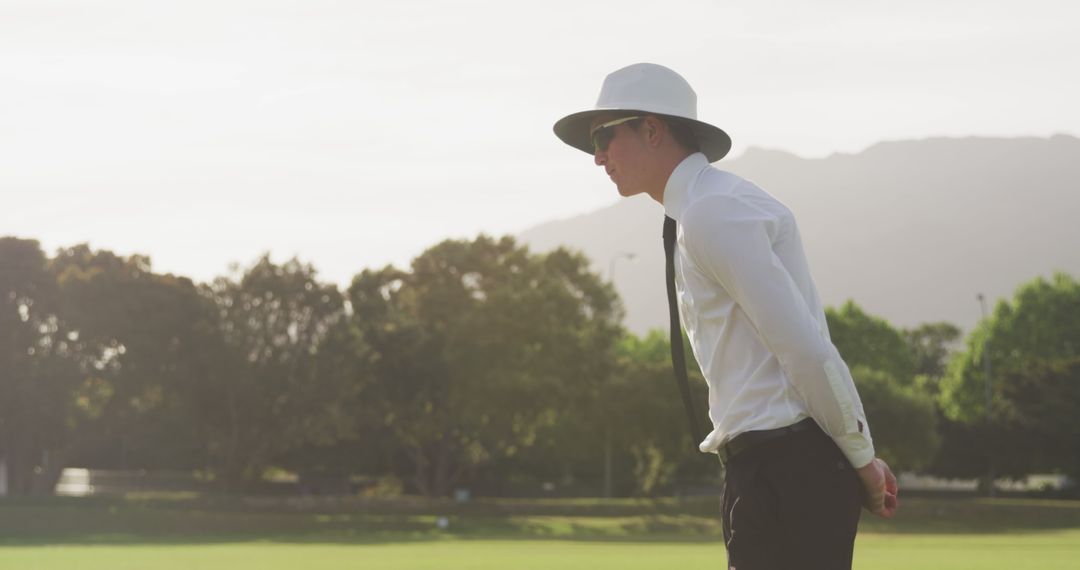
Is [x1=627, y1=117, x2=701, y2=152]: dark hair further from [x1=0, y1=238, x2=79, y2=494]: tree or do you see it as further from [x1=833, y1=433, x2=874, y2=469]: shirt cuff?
[x1=0, y1=238, x2=79, y2=494]: tree

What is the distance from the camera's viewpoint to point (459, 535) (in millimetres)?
43281

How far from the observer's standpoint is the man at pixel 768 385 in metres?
3.74

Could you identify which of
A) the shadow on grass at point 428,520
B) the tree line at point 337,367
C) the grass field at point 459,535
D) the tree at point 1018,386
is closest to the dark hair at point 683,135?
the grass field at point 459,535

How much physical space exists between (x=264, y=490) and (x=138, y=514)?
21567 millimetres

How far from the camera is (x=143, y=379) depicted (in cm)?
5544

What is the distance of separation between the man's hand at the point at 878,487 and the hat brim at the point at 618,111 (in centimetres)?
108

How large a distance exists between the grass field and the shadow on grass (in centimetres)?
6

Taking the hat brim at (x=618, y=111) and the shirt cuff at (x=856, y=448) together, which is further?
the hat brim at (x=618, y=111)

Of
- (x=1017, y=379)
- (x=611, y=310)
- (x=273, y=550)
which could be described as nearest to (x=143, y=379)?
(x=611, y=310)

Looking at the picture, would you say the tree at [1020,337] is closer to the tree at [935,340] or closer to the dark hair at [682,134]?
the tree at [935,340]

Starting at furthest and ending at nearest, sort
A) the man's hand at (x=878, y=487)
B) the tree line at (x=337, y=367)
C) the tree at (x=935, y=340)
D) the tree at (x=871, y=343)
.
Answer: the tree at (x=935, y=340) → the tree at (x=871, y=343) → the tree line at (x=337, y=367) → the man's hand at (x=878, y=487)

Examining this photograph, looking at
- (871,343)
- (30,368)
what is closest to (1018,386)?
(871,343)

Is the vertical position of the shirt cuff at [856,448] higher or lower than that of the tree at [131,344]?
lower

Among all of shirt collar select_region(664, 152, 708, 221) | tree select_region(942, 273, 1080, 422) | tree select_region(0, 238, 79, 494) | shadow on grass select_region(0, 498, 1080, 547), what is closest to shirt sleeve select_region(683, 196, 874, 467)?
shirt collar select_region(664, 152, 708, 221)
